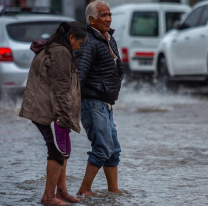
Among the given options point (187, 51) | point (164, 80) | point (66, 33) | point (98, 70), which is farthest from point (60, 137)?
point (164, 80)

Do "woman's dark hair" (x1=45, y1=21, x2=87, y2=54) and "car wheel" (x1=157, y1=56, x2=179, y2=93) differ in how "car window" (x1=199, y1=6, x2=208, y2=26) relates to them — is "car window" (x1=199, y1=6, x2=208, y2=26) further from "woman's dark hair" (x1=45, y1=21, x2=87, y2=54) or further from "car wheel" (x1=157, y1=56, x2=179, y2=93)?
"woman's dark hair" (x1=45, y1=21, x2=87, y2=54)

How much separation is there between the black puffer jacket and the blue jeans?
0.07 metres

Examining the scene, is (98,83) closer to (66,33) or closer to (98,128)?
(98,128)

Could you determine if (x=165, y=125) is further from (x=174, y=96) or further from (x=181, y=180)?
(x=174, y=96)

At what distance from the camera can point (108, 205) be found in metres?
5.09

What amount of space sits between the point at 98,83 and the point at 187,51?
8.95 meters

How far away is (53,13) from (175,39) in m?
2.86

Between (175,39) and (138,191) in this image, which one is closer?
(138,191)

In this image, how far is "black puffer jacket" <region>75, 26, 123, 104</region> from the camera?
508 cm

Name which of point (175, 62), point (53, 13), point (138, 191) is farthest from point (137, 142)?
point (175, 62)

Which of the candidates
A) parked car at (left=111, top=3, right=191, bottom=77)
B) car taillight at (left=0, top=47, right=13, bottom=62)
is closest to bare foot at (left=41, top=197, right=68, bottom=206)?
car taillight at (left=0, top=47, right=13, bottom=62)

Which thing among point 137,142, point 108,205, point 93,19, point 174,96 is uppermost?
point 93,19

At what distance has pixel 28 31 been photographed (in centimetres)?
1189

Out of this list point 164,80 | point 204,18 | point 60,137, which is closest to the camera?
point 60,137
